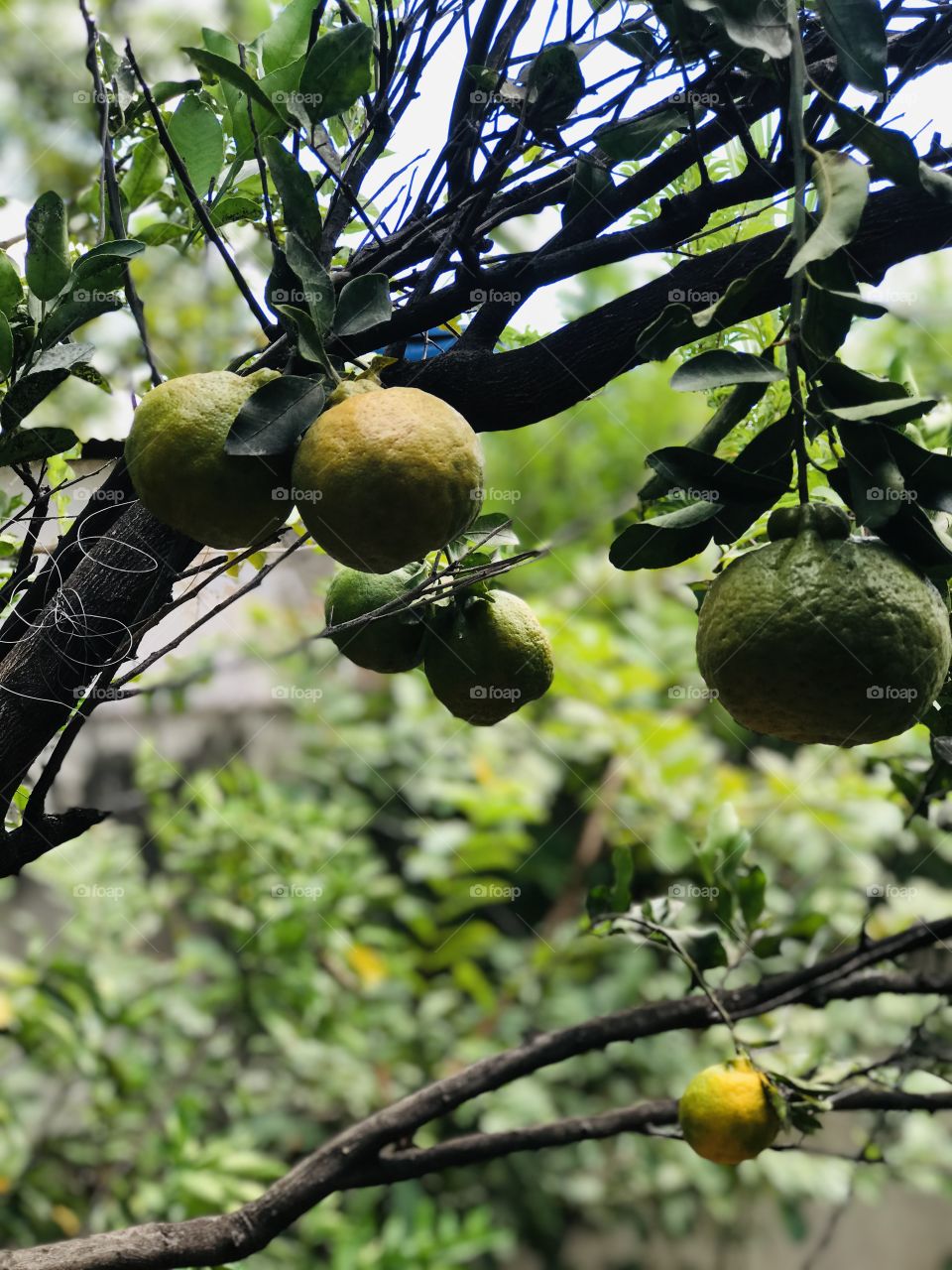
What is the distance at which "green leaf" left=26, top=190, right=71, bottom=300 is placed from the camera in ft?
1.69

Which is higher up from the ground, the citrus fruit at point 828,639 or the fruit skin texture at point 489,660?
the fruit skin texture at point 489,660

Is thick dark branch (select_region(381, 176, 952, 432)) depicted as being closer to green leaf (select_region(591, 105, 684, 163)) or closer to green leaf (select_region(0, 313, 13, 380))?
green leaf (select_region(591, 105, 684, 163))

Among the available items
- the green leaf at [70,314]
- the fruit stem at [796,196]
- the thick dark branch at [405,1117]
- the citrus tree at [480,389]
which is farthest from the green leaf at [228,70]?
the thick dark branch at [405,1117]

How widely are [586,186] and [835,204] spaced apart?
0.63 ft

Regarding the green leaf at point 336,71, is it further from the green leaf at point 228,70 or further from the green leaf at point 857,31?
the green leaf at point 857,31

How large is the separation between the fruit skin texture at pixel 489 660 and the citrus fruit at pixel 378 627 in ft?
0.04

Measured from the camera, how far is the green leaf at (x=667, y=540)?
18.9 inches

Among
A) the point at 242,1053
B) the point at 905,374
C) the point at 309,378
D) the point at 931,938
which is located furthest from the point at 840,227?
the point at 242,1053

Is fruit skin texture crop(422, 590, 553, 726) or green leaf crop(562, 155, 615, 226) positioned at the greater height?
green leaf crop(562, 155, 615, 226)

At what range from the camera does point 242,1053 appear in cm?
194

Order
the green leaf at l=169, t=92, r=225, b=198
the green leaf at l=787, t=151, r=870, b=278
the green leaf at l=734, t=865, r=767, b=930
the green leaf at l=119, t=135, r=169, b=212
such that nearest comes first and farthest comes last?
the green leaf at l=787, t=151, r=870, b=278, the green leaf at l=169, t=92, r=225, b=198, the green leaf at l=119, t=135, r=169, b=212, the green leaf at l=734, t=865, r=767, b=930

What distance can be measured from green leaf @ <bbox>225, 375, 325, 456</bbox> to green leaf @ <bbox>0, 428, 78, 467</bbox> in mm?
104

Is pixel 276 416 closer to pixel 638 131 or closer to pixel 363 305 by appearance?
pixel 363 305

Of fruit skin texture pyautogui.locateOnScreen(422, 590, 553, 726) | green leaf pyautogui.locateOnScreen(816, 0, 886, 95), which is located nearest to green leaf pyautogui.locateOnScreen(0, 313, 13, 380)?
fruit skin texture pyautogui.locateOnScreen(422, 590, 553, 726)
